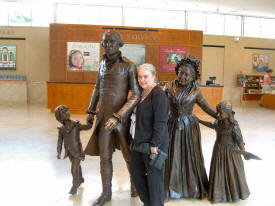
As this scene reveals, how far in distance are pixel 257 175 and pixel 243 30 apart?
12.5 m

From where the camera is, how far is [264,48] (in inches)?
A: 584

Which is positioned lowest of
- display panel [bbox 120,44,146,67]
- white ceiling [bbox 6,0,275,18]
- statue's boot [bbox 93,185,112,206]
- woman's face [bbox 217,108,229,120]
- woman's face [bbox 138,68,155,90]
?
statue's boot [bbox 93,185,112,206]

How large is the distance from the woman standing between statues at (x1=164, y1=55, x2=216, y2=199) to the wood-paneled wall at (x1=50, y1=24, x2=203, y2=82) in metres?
8.37

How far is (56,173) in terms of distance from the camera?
409cm

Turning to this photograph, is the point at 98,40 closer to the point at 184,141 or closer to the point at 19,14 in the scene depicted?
the point at 19,14

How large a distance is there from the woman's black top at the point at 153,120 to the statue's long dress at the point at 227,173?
101 cm

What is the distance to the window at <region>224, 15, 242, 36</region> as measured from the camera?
14991 mm

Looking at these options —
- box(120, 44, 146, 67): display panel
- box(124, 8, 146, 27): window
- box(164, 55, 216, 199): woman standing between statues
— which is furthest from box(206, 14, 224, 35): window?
box(164, 55, 216, 199): woman standing between statues

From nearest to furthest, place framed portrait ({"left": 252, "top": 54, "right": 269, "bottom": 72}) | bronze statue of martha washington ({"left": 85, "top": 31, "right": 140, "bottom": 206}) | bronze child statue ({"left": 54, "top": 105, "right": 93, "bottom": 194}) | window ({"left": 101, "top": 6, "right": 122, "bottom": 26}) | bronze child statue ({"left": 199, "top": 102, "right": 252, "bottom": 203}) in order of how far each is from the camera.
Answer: bronze statue of martha washington ({"left": 85, "top": 31, "right": 140, "bottom": 206})
bronze child statue ({"left": 199, "top": 102, "right": 252, "bottom": 203})
bronze child statue ({"left": 54, "top": 105, "right": 93, "bottom": 194})
window ({"left": 101, "top": 6, "right": 122, "bottom": 26})
framed portrait ({"left": 252, "top": 54, "right": 269, "bottom": 72})

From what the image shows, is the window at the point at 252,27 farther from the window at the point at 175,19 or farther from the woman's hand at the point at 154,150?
the woman's hand at the point at 154,150

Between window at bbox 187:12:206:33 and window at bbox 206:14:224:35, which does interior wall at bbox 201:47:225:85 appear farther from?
window at bbox 187:12:206:33

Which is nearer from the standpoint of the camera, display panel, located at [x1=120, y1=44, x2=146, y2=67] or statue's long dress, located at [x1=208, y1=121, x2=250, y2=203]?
statue's long dress, located at [x1=208, y1=121, x2=250, y2=203]

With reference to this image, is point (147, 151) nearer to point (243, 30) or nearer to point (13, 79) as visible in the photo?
point (13, 79)

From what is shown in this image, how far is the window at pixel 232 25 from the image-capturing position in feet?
49.2
